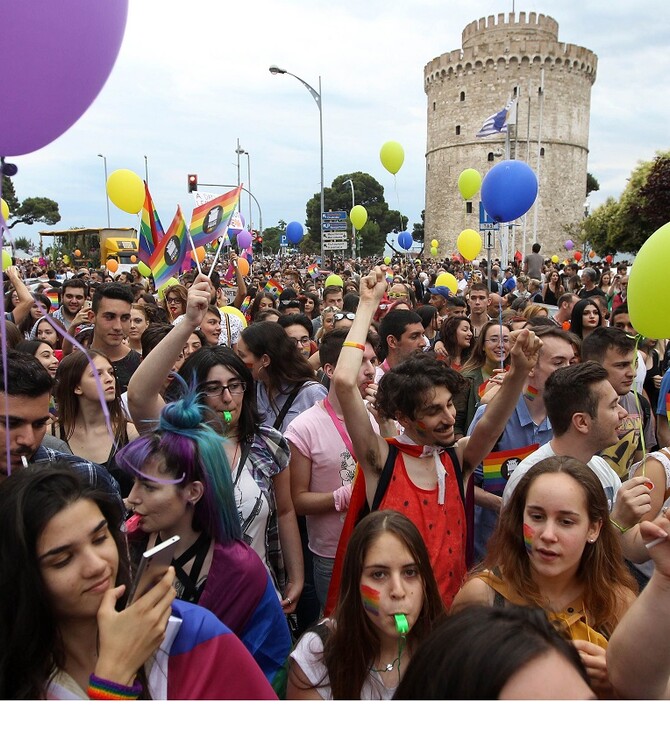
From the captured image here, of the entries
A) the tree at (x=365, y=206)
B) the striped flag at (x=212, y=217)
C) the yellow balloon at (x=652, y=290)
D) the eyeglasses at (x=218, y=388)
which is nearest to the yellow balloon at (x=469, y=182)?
the striped flag at (x=212, y=217)

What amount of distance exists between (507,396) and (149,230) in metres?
3.76

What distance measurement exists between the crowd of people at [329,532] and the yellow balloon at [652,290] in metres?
0.42

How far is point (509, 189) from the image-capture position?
20.4 ft

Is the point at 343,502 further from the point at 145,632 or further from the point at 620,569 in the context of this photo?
the point at 145,632

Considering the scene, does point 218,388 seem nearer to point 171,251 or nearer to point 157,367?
point 157,367

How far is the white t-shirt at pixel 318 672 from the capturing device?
180 cm

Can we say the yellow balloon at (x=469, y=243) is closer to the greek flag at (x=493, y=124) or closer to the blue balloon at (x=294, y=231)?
the greek flag at (x=493, y=124)

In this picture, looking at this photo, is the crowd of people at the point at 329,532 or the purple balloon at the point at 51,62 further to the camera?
the purple balloon at the point at 51,62

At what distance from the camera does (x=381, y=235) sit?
6278 cm

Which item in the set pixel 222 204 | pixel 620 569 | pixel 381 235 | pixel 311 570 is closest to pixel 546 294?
pixel 222 204

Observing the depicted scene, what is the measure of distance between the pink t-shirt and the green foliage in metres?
27.1

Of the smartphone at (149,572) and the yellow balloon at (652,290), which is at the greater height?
the yellow balloon at (652,290)

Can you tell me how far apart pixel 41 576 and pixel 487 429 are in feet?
5.58

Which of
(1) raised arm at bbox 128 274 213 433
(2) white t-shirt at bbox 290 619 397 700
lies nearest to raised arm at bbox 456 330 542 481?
(2) white t-shirt at bbox 290 619 397 700
